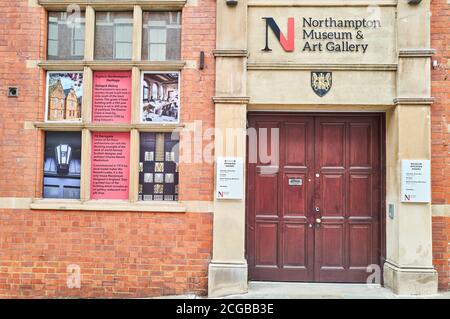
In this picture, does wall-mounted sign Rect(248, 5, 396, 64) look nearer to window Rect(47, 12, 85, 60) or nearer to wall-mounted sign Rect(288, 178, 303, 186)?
wall-mounted sign Rect(288, 178, 303, 186)

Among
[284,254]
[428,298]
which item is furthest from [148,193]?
[428,298]

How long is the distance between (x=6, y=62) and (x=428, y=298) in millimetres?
7383

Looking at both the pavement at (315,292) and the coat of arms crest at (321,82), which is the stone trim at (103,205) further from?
the coat of arms crest at (321,82)

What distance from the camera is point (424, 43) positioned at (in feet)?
20.6

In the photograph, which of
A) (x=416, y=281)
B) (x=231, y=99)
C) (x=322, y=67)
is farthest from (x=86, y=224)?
(x=416, y=281)

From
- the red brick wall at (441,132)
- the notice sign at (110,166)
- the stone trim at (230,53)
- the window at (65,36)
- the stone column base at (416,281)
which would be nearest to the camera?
the stone column base at (416,281)

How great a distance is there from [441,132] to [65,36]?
6161mm

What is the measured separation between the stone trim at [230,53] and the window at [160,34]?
744 mm

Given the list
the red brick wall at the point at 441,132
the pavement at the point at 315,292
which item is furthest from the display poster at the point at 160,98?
the red brick wall at the point at 441,132

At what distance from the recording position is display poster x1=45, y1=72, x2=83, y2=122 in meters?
6.71

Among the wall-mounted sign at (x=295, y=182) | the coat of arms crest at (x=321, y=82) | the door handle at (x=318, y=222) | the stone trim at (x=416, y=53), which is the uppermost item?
the stone trim at (x=416, y=53)

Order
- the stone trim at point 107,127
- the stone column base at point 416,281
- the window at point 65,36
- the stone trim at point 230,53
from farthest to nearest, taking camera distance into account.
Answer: the window at point 65,36 → the stone trim at point 107,127 → the stone trim at point 230,53 → the stone column base at point 416,281

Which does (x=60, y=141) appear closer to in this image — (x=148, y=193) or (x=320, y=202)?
(x=148, y=193)

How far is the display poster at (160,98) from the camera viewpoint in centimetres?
664
